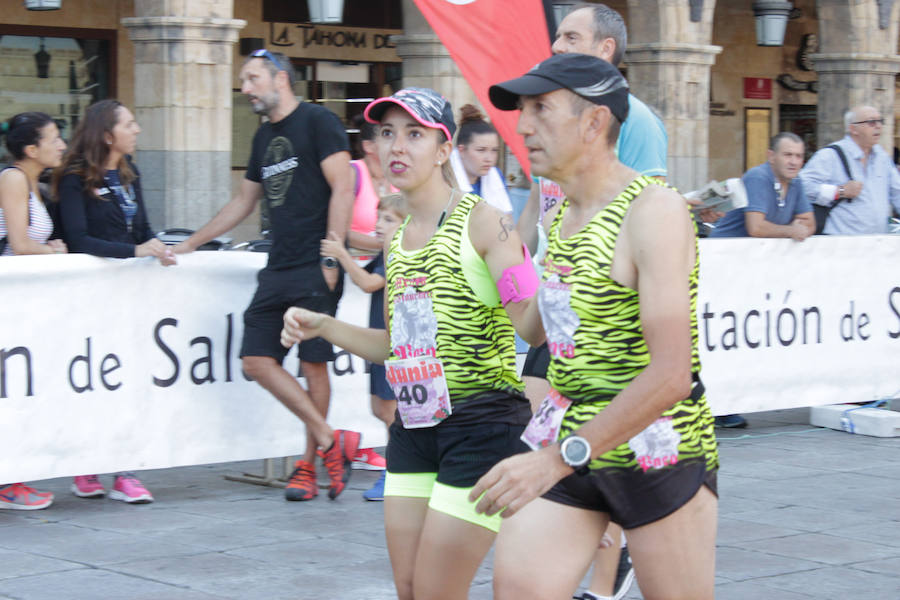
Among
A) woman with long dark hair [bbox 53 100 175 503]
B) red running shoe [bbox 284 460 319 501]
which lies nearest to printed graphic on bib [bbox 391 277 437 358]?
red running shoe [bbox 284 460 319 501]

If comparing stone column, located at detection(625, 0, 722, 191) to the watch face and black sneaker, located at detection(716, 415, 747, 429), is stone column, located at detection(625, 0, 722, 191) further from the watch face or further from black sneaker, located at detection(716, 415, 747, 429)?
the watch face

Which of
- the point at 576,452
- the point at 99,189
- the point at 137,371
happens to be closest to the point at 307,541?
the point at 137,371

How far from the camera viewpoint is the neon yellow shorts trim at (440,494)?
12.2 feet

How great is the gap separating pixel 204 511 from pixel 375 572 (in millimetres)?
1470

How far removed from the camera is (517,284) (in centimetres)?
371

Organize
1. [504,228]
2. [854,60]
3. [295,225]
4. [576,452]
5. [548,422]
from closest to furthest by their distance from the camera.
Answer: [576,452]
[548,422]
[504,228]
[295,225]
[854,60]

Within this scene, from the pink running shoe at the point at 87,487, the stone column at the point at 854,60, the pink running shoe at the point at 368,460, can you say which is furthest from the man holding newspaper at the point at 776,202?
the stone column at the point at 854,60

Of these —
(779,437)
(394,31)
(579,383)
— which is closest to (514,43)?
(579,383)

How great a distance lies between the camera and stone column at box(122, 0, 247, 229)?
13.1 metres

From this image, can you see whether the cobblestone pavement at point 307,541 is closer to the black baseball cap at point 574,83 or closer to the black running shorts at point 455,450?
the black running shorts at point 455,450

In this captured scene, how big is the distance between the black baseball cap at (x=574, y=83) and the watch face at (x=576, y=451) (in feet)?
2.42

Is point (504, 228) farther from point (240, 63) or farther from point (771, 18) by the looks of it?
point (240, 63)

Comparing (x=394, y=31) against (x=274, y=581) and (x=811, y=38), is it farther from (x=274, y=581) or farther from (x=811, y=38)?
(x=274, y=581)

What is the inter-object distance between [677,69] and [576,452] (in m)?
15.2
